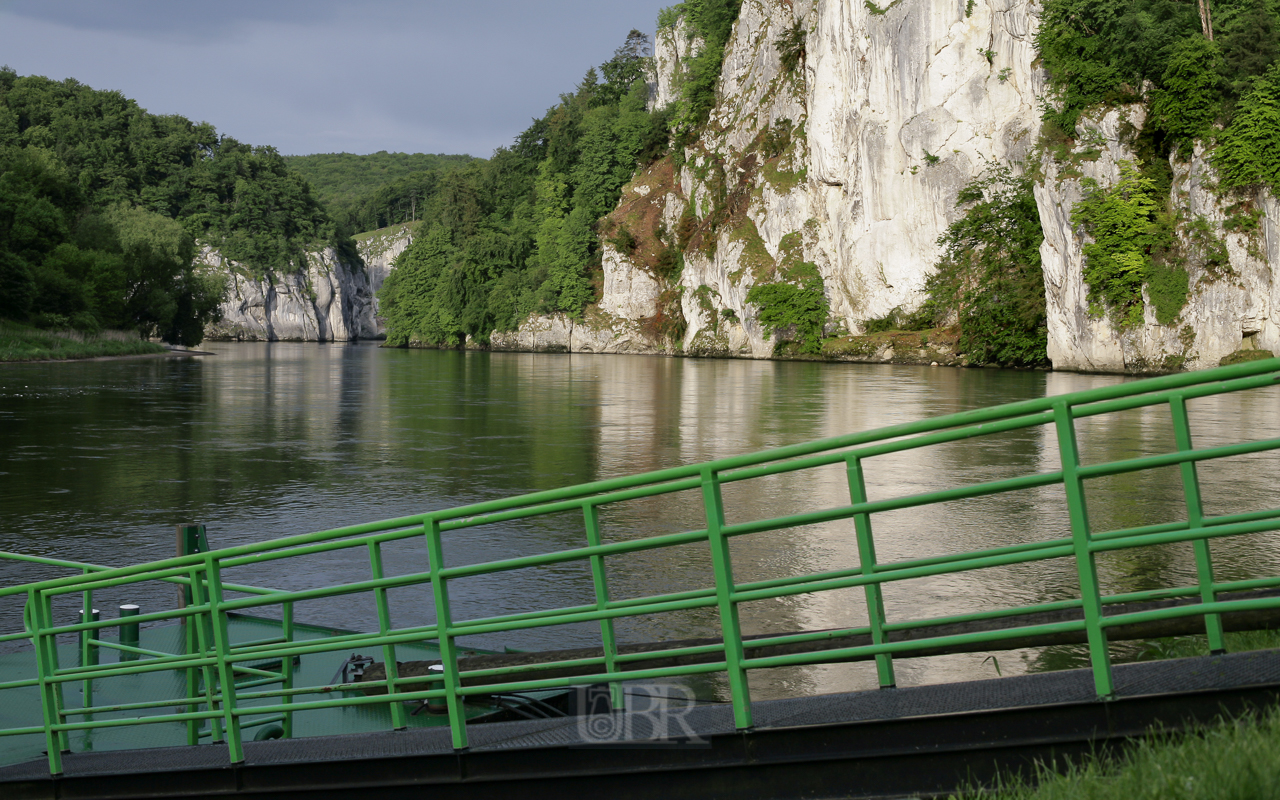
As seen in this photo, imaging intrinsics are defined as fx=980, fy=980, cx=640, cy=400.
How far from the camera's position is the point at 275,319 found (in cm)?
16538

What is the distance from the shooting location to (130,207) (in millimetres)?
140125

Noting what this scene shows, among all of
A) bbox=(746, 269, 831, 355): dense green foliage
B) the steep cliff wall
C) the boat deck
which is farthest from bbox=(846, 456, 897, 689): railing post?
bbox=(746, 269, 831, 355): dense green foliage

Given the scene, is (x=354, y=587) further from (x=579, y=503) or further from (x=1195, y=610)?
(x=1195, y=610)

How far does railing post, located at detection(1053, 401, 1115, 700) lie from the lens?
3.59m

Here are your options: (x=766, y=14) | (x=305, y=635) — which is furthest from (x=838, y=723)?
(x=766, y=14)

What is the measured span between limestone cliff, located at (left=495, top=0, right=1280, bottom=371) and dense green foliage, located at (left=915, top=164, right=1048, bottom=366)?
166cm

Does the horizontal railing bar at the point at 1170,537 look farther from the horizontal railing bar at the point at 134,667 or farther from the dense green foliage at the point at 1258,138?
the dense green foliage at the point at 1258,138

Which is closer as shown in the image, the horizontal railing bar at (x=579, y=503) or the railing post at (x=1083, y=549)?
the railing post at (x=1083, y=549)

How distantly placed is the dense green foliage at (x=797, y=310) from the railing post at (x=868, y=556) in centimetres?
7228

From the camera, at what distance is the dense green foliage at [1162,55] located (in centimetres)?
4712

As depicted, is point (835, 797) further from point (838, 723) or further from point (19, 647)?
point (19, 647)

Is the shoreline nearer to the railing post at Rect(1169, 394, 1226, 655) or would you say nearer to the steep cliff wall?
the steep cliff wall

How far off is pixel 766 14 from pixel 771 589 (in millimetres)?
91404

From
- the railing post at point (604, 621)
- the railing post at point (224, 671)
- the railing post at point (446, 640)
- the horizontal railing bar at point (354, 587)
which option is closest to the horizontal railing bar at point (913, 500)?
the railing post at point (604, 621)
